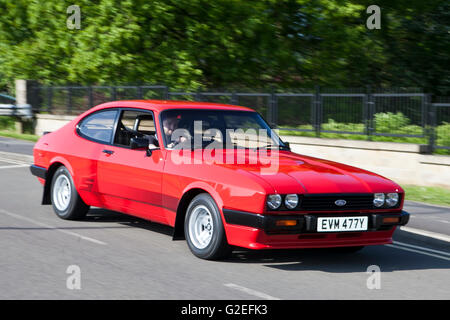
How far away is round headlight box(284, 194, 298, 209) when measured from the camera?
6.53 m

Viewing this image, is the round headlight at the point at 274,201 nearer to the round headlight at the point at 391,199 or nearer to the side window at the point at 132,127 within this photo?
the round headlight at the point at 391,199

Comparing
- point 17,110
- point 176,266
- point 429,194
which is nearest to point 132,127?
point 176,266

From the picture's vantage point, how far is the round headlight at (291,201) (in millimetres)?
6531

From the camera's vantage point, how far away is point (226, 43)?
24031 millimetres

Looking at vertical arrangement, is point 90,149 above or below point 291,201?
above

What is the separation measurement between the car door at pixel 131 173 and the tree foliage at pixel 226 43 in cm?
1450

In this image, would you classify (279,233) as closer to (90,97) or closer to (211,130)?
(211,130)

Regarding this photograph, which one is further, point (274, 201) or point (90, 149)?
point (90, 149)

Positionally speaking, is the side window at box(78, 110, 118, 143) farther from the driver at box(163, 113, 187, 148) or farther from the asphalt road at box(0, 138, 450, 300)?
the asphalt road at box(0, 138, 450, 300)

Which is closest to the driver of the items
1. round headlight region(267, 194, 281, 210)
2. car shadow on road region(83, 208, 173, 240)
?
car shadow on road region(83, 208, 173, 240)

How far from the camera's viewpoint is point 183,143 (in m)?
7.75

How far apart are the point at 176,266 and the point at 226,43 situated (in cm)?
1799

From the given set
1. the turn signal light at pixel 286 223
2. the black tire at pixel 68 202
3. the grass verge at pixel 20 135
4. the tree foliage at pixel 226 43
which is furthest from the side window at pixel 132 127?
the grass verge at pixel 20 135

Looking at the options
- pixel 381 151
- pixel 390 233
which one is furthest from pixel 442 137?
pixel 390 233
